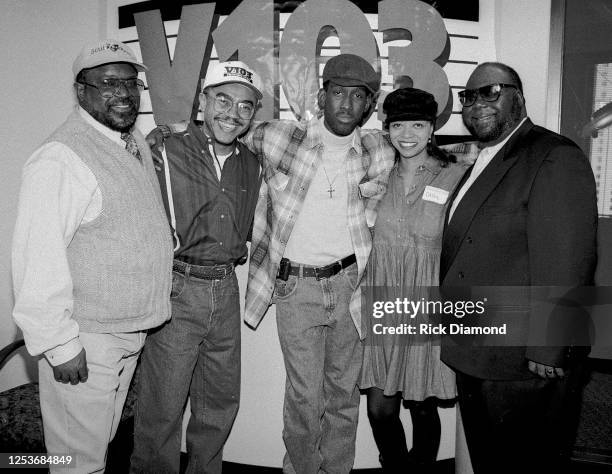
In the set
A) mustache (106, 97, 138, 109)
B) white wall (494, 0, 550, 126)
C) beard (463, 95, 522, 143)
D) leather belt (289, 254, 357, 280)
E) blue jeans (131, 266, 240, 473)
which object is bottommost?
blue jeans (131, 266, 240, 473)

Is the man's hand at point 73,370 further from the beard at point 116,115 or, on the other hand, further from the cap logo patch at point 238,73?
the cap logo patch at point 238,73

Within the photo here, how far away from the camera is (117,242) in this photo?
189 cm

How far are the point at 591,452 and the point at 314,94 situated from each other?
9.59ft

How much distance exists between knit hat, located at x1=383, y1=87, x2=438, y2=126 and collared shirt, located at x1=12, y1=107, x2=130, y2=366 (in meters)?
1.56

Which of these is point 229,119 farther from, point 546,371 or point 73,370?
point 546,371

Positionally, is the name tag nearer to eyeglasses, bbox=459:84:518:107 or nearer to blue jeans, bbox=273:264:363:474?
eyeglasses, bbox=459:84:518:107

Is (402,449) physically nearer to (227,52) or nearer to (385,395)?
(385,395)

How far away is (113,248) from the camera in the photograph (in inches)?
74.2

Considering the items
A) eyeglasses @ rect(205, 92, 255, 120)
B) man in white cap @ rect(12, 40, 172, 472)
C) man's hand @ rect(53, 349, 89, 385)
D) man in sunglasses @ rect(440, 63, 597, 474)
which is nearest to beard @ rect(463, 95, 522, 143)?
man in sunglasses @ rect(440, 63, 597, 474)

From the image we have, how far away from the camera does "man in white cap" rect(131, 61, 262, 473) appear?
2354 mm

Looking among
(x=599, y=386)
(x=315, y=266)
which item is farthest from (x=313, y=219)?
(x=599, y=386)

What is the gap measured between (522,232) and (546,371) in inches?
22.2

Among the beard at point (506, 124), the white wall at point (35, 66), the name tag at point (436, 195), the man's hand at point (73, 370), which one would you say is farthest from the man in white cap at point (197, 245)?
the white wall at point (35, 66)

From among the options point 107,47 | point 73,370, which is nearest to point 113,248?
point 73,370
